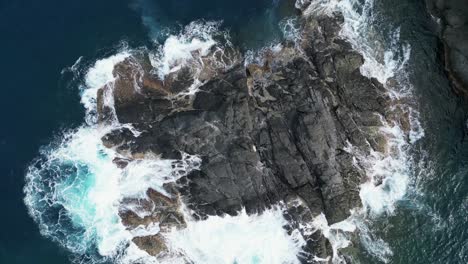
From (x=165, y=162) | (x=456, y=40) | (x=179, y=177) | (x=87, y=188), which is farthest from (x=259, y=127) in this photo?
(x=456, y=40)

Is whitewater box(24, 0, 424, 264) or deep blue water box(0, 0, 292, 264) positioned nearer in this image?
whitewater box(24, 0, 424, 264)

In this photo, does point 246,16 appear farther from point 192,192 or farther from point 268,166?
point 192,192

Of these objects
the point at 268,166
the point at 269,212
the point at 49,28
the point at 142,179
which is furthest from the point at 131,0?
the point at 269,212

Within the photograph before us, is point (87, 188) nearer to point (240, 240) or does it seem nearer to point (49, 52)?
point (49, 52)

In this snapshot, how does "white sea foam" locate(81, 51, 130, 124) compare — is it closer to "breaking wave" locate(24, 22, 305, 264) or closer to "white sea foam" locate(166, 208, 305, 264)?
"breaking wave" locate(24, 22, 305, 264)

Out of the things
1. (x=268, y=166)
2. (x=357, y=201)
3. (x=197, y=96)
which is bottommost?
(x=357, y=201)

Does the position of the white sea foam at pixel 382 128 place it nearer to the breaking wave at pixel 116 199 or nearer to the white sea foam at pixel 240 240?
the white sea foam at pixel 240 240

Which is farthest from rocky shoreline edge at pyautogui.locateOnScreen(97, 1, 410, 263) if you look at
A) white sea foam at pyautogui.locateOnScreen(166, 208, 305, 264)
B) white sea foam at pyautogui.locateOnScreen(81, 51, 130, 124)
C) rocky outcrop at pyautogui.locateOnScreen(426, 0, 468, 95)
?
rocky outcrop at pyautogui.locateOnScreen(426, 0, 468, 95)
